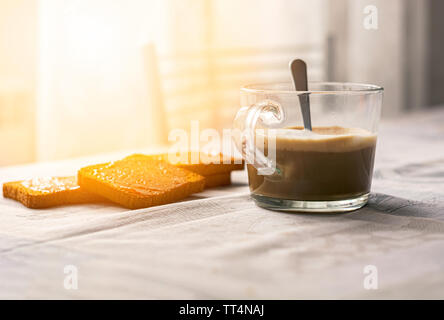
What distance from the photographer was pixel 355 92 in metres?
0.69

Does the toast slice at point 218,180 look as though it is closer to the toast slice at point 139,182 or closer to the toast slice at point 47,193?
the toast slice at point 139,182

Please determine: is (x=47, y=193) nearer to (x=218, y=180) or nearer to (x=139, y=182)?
(x=139, y=182)

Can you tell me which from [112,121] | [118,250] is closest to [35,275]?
[118,250]

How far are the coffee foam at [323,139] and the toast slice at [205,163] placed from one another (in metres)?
0.18

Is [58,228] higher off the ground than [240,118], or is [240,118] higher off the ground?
[240,118]

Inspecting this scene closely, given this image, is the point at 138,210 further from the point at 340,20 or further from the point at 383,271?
the point at 340,20

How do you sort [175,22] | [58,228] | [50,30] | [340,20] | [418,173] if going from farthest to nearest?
1. [340,20]
2. [175,22]
3. [50,30]
4. [418,173]
5. [58,228]

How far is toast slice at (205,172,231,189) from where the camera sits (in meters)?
0.86

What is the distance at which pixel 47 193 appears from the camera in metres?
0.74

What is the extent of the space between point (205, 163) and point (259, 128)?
0.18 m

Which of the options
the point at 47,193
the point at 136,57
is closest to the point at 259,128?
the point at 47,193

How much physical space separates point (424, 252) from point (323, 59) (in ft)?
6.92

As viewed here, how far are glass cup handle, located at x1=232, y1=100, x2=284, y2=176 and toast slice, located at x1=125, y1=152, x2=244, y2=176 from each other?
0.16 m

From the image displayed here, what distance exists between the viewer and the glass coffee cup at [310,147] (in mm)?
676
